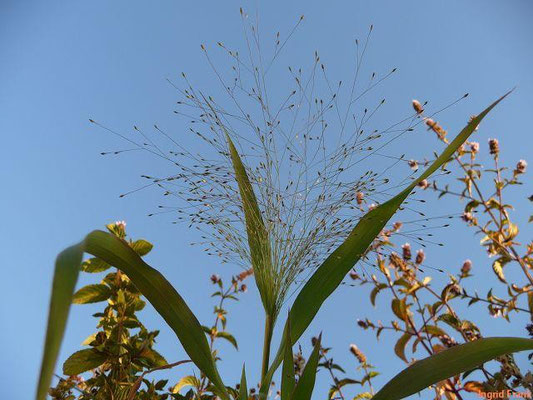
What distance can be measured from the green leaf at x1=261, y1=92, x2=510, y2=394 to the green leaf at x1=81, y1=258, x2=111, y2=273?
1.87ft

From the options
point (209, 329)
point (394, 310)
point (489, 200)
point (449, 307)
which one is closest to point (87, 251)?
point (209, 329)

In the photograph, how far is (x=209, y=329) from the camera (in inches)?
59.5

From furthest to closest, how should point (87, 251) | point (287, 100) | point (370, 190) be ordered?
point (287, 100), point (370, 190), point (87, 251)

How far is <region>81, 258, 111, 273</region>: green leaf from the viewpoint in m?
1.24

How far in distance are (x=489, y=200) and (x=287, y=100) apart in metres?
0.97

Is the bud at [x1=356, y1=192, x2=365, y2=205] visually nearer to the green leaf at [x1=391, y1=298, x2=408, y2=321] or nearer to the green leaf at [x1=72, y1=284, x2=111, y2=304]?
the green leaf at [x1=391, y1=298, x2=408, y2=321]

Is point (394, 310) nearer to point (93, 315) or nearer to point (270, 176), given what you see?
point (270, 176)

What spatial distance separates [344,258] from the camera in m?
1.10

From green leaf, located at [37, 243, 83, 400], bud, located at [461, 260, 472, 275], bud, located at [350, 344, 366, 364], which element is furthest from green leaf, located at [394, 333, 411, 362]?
green leaf, located at [37, 243, 83, 400]

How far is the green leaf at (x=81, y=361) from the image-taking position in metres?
1.08

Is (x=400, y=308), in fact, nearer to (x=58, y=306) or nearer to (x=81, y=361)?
(x=81, y=361)

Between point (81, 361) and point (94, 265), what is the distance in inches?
10.8

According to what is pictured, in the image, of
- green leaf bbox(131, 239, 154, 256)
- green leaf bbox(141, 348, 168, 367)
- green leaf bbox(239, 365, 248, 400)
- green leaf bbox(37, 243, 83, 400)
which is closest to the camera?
green leaf bbox(37, 243, 83, 400)

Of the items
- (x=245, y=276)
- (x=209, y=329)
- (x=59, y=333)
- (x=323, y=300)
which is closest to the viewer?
(x=59, y=333)
